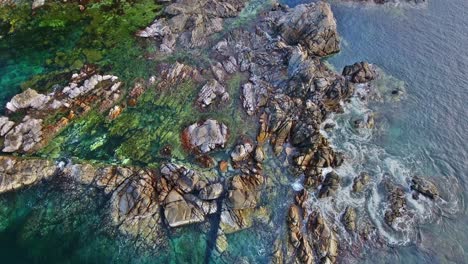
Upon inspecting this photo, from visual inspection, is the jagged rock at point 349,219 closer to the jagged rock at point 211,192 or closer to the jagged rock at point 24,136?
the jagged rock at point 211,192

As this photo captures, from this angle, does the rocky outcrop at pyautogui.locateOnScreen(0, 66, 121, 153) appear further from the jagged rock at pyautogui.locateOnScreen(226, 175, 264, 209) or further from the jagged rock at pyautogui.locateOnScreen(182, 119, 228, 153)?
the jagged rock at pyautogui.locateOnScreen(226, 175, 264, 209)


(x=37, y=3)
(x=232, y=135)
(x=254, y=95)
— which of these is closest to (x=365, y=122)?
(x=254, y=95)

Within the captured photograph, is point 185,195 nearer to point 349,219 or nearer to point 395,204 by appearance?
point 349,219

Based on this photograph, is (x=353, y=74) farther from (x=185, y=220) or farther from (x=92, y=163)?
(x=92, y=163)

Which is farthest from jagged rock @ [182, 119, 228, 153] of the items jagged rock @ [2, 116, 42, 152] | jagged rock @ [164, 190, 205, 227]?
jagged rock @ [2, 116, 42, 152]

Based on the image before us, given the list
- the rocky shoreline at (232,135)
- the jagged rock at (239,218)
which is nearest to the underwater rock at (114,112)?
the rocky shoreline at (232,135)
